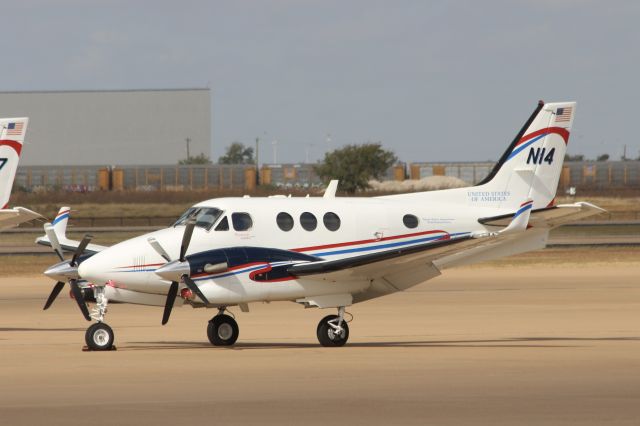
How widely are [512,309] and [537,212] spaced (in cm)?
796

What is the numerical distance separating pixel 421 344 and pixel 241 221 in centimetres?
400

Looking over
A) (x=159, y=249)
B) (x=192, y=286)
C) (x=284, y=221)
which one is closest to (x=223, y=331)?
(x=192, y=286)

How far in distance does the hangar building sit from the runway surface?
10741 cm

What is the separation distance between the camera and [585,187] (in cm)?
10306

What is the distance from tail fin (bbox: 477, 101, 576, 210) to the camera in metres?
23.7

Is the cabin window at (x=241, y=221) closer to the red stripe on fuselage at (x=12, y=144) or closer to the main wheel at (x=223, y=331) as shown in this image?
the main wheel at (x=223, y=331)

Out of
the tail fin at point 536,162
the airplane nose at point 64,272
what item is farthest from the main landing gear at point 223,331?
the tail fin at point 536,162

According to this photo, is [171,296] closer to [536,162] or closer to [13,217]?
[13,217]

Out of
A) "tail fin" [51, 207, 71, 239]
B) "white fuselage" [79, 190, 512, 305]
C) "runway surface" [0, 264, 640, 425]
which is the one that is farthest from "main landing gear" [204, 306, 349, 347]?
"tail fin" [51, 207, 71, 239]

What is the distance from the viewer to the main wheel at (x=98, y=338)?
66.0ft

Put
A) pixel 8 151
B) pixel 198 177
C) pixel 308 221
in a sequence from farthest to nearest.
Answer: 1. pixel 198 177
2. pixel 8 151
3. pixel 308 221

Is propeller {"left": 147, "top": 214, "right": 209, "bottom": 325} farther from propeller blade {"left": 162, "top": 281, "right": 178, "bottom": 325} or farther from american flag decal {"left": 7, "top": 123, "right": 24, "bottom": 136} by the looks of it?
american flag decal {"left": 7, "top": 123, "right": 24, "bottom": 136}

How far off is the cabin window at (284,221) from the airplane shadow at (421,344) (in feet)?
7.10

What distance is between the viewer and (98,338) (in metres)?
20.2
